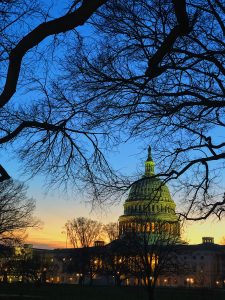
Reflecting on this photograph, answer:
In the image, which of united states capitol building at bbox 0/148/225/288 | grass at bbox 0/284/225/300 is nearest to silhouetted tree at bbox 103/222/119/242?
united states capitol building at bbox 0/148/225/288

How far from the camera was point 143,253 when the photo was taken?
56938 millimetres

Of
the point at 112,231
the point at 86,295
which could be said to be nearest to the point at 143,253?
the point at 86,295

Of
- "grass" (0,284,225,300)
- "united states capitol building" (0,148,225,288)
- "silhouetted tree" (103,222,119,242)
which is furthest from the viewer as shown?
"silhouetted tree" (103,222,119,242)

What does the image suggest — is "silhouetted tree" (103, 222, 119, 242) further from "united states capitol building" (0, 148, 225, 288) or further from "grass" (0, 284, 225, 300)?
"grass" (0, 284, 225, 300)

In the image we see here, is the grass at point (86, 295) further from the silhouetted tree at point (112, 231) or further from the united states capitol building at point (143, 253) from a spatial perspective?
the silhouetted tree at point (112, 231)

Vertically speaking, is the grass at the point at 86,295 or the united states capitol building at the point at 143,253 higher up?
the united states capitol building at the point at 143,253

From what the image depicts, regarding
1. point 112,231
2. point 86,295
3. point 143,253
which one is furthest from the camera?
point 112,231

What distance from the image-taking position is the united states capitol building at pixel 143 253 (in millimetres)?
12382

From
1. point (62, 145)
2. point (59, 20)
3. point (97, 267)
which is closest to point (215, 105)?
point (62, 145)

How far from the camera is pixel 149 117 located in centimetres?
991

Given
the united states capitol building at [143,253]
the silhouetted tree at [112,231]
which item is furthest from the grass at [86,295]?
the silhouetted tree at [112,231]

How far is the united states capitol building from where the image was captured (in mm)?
12382

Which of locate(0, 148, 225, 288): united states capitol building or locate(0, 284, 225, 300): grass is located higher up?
locate(0, 148, 225, 288): united states capitol building

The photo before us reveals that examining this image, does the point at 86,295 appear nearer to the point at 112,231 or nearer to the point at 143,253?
the point at 143,253
